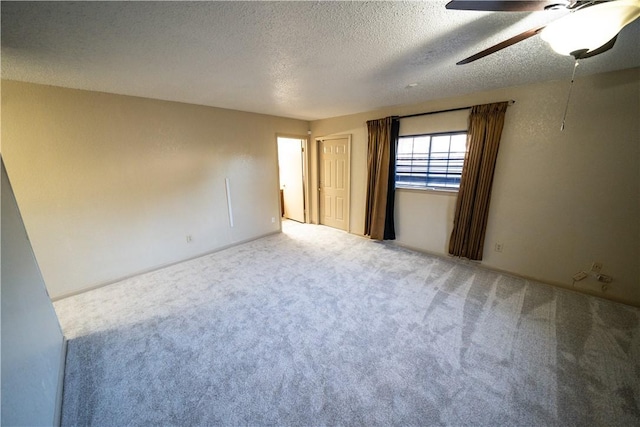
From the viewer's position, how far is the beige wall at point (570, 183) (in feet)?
7.06

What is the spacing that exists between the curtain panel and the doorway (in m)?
1.68

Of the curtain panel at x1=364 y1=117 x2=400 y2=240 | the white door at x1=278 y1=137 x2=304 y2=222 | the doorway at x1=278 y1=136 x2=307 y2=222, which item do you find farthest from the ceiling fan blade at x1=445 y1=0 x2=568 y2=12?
the white door at x1=278 y1=137 x2=304 y2=222

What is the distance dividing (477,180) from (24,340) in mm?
4229

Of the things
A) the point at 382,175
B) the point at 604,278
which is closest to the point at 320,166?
the point at 382,175

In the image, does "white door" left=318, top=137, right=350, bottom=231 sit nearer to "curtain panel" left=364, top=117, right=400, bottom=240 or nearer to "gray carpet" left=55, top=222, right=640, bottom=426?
"curtain panel" left=364, top=117, right=400, bottom=240

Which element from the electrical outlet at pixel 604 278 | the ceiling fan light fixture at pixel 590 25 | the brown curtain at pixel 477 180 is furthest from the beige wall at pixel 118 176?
the electrical outlet at pixel 604 278

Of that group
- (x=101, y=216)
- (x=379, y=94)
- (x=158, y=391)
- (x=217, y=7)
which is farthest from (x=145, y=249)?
(x=379, y=94)

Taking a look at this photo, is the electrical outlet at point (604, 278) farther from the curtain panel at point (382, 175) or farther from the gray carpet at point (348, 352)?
the curtain panel at point (382, 175)

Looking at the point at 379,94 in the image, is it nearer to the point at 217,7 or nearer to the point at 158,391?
the point at 217,7

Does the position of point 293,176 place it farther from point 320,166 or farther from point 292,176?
point 320,166

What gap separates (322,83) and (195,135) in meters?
2.09

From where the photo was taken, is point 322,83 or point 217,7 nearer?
point 217,7

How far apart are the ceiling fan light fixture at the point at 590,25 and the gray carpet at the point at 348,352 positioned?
205 centimetres

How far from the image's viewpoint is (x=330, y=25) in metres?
1.37
